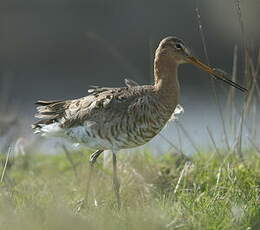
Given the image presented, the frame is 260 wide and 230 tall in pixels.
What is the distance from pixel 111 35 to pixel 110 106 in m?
11.5

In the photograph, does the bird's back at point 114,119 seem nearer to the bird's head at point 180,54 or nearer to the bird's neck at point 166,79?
the bird's neck at point 166,79

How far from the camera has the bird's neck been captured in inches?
309

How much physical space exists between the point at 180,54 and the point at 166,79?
0.27 metres

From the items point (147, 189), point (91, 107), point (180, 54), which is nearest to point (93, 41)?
point (180, 54)

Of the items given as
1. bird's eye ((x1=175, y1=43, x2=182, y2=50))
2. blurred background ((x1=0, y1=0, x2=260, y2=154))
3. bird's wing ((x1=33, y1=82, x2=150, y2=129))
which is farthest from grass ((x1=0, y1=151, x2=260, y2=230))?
blurred background ((x1=0, y1=0, x2=260, y2=154))

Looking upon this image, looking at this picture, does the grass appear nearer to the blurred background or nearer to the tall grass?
the tall grass

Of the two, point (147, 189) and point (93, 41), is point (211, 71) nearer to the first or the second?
point (147, 189)

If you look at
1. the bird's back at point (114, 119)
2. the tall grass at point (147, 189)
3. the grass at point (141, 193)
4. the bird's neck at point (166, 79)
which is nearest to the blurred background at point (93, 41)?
the tall grass at point (147, 189)

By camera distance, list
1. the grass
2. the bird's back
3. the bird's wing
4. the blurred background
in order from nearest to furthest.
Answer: the grass, the bird's back, the bird's wing, the blurred background

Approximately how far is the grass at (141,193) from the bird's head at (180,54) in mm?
859

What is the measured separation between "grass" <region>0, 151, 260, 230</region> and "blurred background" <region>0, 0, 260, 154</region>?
891 cm

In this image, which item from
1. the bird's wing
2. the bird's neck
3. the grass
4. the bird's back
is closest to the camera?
the grass

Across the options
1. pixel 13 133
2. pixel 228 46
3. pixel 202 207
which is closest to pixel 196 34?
pixel 228 46

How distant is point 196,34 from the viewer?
18.8m
